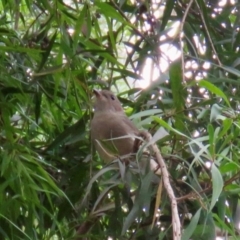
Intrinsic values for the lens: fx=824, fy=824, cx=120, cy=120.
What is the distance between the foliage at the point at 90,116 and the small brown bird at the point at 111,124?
0.09 m

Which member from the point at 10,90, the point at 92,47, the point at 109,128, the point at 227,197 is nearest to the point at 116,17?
the point at 92,47

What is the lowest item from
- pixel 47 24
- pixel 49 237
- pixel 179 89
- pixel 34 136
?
pixel 49 237

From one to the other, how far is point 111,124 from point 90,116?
0.40m

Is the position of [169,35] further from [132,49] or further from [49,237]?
[49,237]

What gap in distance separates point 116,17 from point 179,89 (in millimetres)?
244

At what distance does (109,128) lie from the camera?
106 inches

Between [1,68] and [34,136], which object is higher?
[1,68]

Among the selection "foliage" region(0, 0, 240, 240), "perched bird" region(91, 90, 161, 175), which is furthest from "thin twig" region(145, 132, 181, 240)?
"perched bird" region(91, 90, 161, 175)

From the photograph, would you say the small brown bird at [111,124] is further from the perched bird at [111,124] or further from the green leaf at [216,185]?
the green leaf at [216,185]

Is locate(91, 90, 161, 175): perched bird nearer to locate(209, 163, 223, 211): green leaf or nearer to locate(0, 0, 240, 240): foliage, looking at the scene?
locate(0, 0, 240, 240): foliage

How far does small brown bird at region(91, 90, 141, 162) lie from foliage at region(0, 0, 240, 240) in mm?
90

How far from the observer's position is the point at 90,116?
231 centimetres

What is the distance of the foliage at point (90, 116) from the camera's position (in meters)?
1.95

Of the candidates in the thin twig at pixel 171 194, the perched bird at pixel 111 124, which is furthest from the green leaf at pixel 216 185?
the perched bird at pixel 111 124
